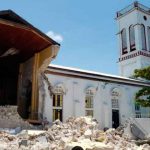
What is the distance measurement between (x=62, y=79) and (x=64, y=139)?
14973 mm

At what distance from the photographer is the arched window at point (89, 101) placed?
27.9 metres

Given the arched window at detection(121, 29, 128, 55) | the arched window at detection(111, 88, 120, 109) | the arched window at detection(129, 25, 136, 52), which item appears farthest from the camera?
the arched window at detection(121, 29, 128, 55)

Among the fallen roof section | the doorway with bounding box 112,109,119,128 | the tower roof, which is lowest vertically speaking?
the doorway with bounding box 112,109,119,128

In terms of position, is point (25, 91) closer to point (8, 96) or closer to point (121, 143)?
point (8, 96)

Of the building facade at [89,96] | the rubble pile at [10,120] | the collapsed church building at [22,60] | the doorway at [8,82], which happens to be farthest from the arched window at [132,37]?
the rubble pile at [10,120]

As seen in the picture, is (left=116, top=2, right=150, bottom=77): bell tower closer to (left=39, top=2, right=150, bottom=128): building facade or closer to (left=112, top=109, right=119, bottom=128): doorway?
(left=39, top=2, right=150, bottom=128): building facade

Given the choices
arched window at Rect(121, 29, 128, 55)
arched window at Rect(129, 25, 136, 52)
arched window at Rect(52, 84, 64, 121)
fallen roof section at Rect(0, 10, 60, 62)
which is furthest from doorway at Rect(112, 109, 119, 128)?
arched window at Rect(121, 29, 128, 55)

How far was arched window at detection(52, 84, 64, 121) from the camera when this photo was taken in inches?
1012

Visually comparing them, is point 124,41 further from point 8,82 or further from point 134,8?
point 8,82

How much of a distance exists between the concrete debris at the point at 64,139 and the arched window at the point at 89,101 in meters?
13.7

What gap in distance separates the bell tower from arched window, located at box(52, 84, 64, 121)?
17.6 meters

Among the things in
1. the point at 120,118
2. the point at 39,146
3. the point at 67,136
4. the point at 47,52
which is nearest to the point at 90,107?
the point at 120,118

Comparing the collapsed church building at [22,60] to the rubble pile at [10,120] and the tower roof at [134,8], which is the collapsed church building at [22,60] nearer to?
the rubble pile at [10,120]

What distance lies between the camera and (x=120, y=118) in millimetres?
30438
